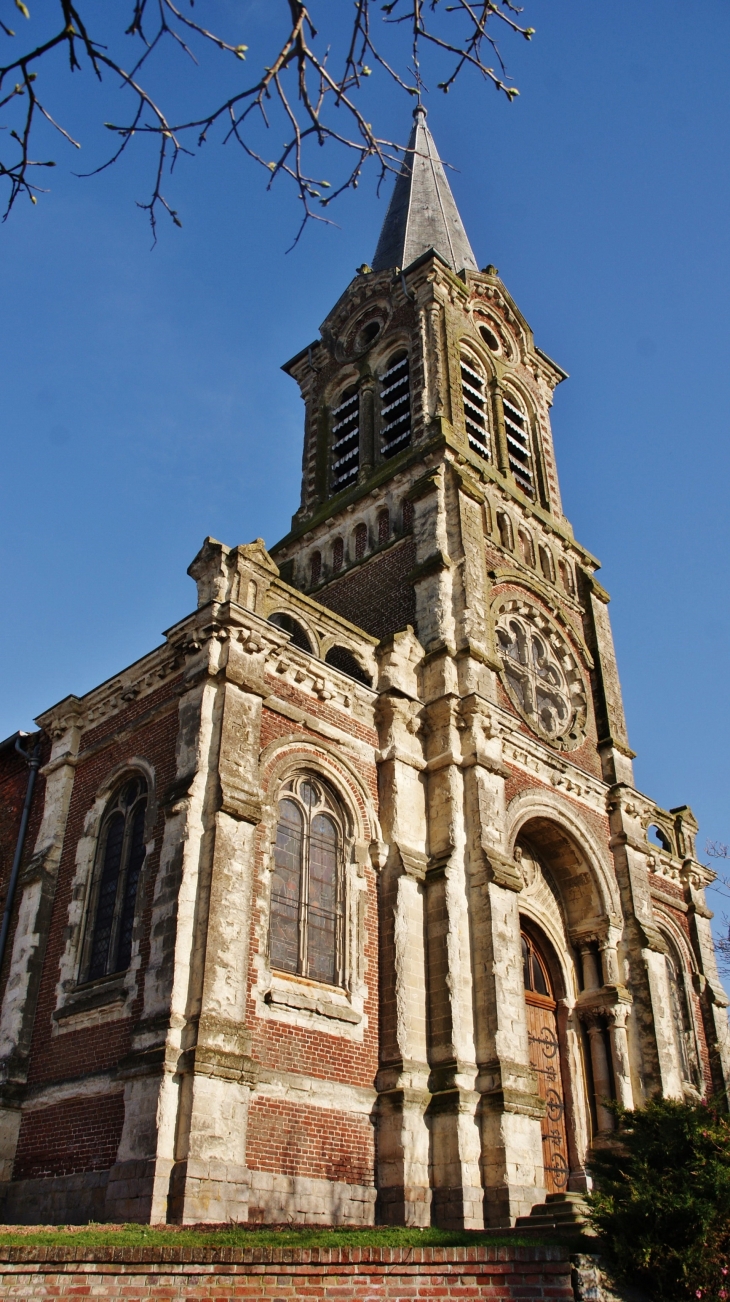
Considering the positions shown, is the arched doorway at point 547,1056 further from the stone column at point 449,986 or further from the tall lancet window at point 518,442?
the tall lancet window at point 518,442

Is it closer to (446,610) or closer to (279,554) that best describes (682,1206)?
(446,610)

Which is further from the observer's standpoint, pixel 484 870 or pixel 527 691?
pixel 527 691

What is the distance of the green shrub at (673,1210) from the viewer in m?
10.1

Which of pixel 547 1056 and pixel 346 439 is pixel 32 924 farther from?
pixel 346 439

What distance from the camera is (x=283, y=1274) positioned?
27.8 feet

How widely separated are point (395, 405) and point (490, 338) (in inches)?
187

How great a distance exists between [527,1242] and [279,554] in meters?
18.3

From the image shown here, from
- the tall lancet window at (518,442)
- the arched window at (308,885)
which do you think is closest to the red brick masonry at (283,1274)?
the arched window at (308,885)

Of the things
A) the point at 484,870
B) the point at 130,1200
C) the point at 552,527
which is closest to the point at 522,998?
the point at 484,870

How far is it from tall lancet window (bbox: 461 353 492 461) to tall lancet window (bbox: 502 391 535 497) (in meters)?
0.92

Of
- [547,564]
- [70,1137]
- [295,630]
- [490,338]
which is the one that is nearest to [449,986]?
[70,1137]

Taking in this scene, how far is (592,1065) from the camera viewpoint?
19188 mm

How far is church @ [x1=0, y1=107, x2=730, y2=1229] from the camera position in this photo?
1308 cm

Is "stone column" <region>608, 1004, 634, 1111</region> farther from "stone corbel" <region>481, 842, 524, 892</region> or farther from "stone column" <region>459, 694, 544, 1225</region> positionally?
"stone corbel" <region>481, 842, 524, 892</region>
